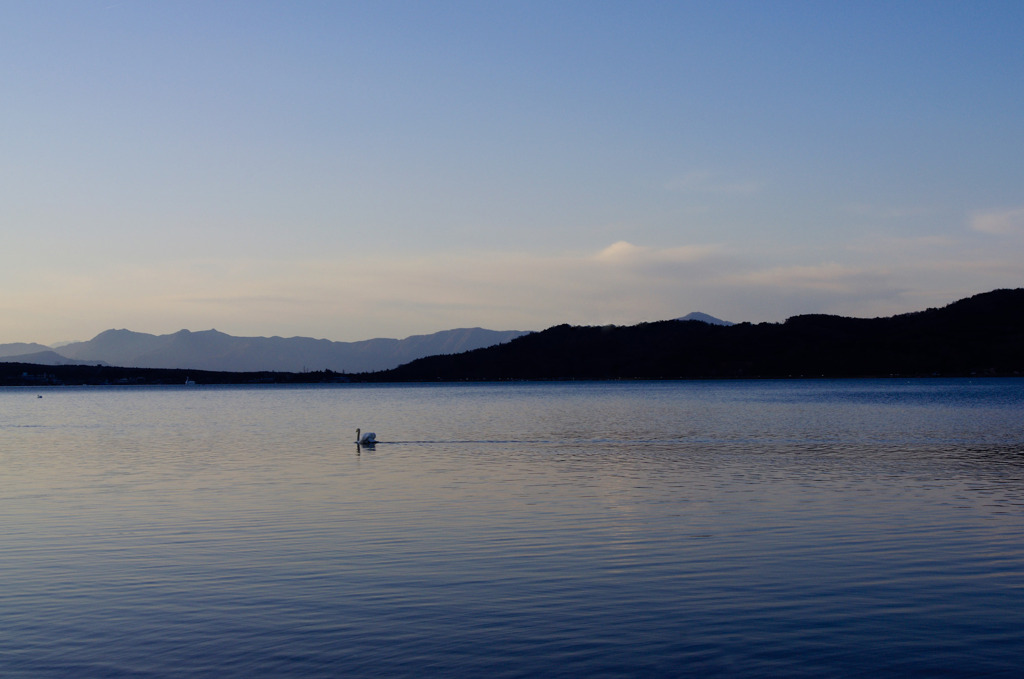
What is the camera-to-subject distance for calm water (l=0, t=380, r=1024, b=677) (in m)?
12.2

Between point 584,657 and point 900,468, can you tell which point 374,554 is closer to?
point 584,657

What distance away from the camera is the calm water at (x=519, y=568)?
40.1 ft

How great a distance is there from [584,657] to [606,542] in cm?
828

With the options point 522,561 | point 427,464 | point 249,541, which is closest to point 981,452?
point 427,464

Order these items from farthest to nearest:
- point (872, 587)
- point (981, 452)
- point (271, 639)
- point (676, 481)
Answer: point (981, 452) < point (676, 481) < point (872, 587) < point (271, 639)

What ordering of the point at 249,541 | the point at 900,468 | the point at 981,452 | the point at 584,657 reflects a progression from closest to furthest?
1. the point at 584,657
2. the point at 249,541
3. the point at 900,468
4. the point at 981,452

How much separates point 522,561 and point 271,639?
6.37 m

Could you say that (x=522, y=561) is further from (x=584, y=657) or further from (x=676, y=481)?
(x=676, y=481)

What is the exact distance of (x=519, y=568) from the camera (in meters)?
17.6

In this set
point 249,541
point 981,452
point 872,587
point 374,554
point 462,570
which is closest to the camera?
point 872,587

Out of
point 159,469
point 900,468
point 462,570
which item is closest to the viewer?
point 462,570

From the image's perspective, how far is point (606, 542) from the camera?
20188 millimetres

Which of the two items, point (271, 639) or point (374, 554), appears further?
point (374, 554)

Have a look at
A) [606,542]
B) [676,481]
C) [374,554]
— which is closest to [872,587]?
[606,542]
